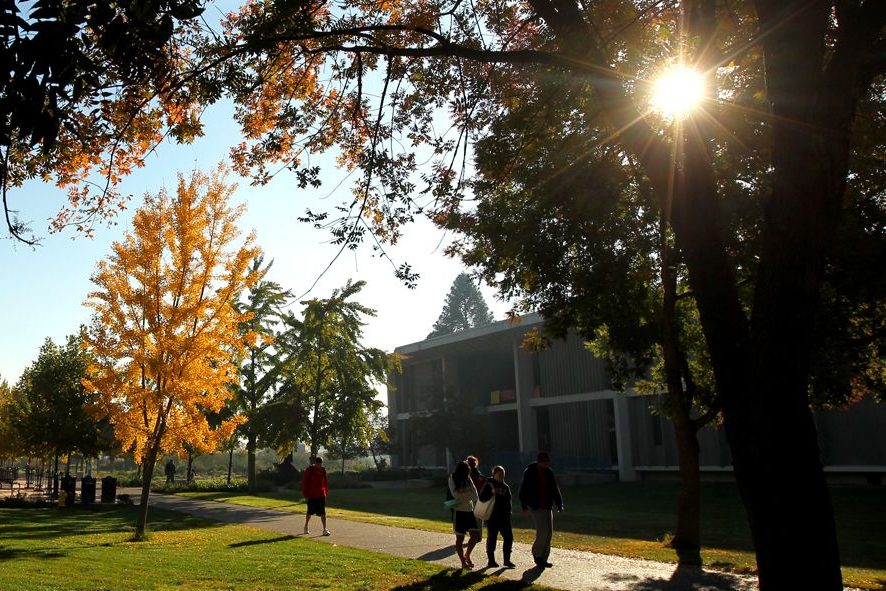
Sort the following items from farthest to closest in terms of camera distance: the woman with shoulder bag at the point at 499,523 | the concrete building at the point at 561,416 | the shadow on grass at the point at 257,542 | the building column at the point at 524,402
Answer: the building column at the point at 524,402 < the concrete building at the point at 561,416 < the shadow on grass at the point at 257,542 < the woman with shoulder bag at the point at 499,523

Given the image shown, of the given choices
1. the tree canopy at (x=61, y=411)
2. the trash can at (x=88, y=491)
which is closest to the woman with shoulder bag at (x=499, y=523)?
the trash can at (x=88, y=491)

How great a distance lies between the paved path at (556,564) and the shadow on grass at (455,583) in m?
0.39

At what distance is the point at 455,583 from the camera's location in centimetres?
1024

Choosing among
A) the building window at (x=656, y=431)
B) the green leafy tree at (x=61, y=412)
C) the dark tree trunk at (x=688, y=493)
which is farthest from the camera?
the building window at (x=656, y=431)

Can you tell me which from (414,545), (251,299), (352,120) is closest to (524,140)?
(352,120)

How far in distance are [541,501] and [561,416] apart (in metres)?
31.9

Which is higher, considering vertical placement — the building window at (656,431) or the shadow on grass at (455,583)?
the building window at (656,431)

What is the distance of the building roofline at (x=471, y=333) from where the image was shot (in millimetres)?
39281

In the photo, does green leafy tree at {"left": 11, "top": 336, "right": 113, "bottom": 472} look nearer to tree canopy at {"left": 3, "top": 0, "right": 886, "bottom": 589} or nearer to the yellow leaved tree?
the yellow leaved tree

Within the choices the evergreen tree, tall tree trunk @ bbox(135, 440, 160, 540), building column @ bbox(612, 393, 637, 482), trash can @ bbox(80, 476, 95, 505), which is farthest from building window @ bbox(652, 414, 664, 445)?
the evergreen tree

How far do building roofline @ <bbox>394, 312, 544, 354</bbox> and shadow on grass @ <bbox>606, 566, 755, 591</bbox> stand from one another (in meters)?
25.3

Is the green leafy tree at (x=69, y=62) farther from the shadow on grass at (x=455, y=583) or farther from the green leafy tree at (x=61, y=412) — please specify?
the green leafy tree at (x=61, y=412)

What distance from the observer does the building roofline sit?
39.3m

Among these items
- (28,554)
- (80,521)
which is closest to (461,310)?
(80,521)
